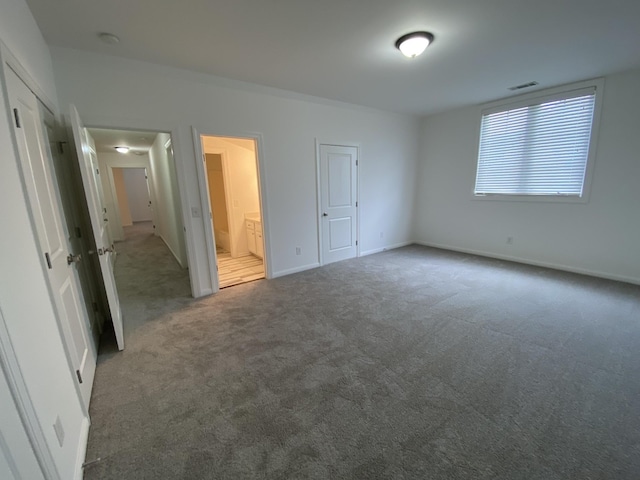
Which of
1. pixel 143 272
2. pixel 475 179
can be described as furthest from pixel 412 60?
pixel 143 272

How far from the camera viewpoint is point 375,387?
1.86 metres

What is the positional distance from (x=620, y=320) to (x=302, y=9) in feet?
13.5

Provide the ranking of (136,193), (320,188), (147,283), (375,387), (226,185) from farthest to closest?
(136,193) → (226,185) → (320,188) → (147,283) → (375,387)

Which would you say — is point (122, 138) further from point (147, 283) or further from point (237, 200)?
point (147, 283)

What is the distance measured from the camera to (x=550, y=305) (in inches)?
118

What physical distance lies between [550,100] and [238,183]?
208 inches

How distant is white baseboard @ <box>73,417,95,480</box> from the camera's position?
1.32 m

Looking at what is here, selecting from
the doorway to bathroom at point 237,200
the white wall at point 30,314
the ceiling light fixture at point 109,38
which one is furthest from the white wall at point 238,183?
the white wall at point 30,314

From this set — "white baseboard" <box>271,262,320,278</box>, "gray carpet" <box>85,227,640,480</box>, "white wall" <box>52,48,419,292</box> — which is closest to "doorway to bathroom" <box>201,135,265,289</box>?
"white baseboard" <box>271,262,320,278</box>

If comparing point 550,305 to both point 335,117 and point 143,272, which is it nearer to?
point 335,117

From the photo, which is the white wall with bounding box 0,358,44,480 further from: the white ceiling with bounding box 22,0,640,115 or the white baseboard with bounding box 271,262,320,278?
the white baseboard with bounding box 271,262,320,278

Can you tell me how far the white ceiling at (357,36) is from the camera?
196 cm

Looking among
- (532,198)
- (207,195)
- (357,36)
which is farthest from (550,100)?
(207,195)

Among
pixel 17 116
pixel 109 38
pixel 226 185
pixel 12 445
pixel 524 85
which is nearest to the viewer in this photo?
pixel 12 445
